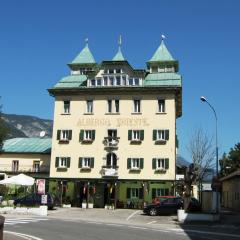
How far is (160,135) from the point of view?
53562mm

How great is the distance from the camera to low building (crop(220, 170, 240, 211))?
50.7 metres

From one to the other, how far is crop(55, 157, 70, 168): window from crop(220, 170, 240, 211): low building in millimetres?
18137

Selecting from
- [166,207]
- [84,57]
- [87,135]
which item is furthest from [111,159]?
[84,57]

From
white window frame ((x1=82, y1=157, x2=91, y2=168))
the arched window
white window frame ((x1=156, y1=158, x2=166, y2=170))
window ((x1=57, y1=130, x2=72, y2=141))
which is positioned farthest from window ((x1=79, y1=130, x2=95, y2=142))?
white window frame ((x1=156, y1=158, x2=166, y2=170))

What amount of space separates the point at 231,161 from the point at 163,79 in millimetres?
32237

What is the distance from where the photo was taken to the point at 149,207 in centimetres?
4022

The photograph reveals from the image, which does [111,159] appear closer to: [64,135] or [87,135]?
[87,135]

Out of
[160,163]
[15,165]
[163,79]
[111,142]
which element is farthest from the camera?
[15,165]

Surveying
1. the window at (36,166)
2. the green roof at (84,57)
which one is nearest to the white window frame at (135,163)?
the window at (36,166)

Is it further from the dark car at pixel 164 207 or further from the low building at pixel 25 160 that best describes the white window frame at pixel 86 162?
the dark car at pixel 164 207

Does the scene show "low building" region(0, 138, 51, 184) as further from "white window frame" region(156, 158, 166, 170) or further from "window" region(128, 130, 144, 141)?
"white window frame" region(156, 158, 166, 170)

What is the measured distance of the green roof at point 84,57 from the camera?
6328 centimetres

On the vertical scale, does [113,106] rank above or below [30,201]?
above

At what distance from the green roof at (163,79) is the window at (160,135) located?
540 cm
